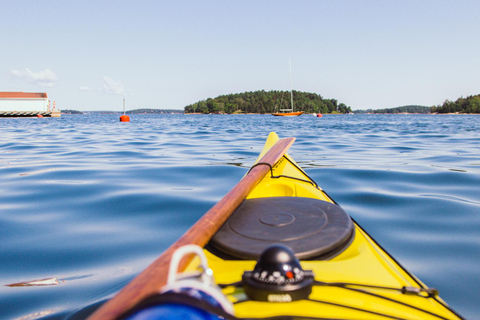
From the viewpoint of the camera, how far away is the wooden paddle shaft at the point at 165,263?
2.50 ft

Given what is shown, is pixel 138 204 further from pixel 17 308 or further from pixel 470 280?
pixel 470 280

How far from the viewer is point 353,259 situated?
1355 millimetres

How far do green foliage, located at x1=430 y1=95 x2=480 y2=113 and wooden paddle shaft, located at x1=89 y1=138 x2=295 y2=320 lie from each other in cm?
8555

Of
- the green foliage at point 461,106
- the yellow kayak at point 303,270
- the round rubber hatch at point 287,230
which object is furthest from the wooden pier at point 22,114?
the green foliage at point 461,106

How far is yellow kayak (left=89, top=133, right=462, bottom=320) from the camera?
986 millimetres

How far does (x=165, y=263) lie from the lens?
964mm

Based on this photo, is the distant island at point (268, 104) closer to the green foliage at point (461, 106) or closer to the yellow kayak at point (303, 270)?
the green foliage at point (461, 106)

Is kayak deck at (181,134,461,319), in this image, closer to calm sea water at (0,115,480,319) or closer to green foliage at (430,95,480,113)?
calm sea water at (0,115,480,319)

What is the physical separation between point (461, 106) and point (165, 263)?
305 feet

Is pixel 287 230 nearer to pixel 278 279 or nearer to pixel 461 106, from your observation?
pixel 278 279

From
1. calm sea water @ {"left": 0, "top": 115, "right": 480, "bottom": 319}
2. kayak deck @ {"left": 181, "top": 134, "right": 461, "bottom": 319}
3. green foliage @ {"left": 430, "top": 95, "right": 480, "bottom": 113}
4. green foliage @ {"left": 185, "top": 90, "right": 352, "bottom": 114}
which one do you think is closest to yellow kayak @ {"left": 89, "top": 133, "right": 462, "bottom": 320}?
kayak deck @ {"left": 181, "top": 134, "right": 461, "bottom": 319}

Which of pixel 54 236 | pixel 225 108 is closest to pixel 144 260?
pixel 54 236

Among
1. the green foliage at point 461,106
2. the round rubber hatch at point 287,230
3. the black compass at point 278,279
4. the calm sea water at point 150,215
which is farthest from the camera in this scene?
the green foliage at point 461,106

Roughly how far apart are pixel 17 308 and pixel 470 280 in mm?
2480
